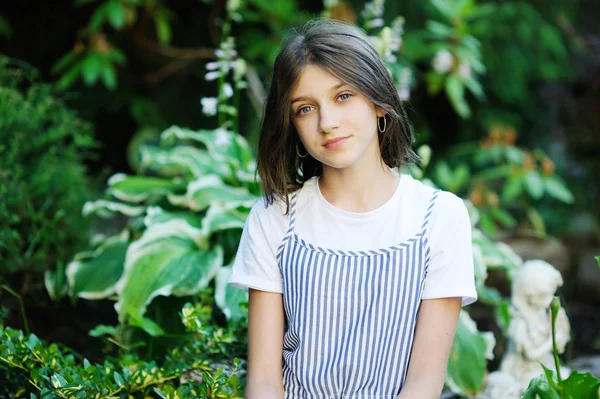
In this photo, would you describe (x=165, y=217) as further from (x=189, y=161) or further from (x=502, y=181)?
(x=502, y=181)

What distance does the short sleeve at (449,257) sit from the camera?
5.83ft

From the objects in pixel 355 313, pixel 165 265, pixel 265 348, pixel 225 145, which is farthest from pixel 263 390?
pixel 225 145

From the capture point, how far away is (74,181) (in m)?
3.14

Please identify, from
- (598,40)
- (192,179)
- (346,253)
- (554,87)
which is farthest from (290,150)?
(554,87)

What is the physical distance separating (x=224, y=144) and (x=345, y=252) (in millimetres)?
1284

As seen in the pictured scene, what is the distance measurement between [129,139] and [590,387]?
4562 millimetres

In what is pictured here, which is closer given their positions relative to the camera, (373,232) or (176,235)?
(373,232)

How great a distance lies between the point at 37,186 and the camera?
9.78 feet

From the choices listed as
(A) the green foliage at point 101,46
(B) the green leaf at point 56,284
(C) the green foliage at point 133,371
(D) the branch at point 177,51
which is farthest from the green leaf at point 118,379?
(D) the branch at point 177,51

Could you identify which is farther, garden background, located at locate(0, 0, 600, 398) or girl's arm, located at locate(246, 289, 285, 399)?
garden background, located at locate(0, 0, 600, 398)

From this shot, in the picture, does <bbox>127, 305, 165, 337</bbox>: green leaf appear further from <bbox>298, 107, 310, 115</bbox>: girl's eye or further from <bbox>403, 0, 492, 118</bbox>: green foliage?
<bbox>403, 0, 492, 118</bbox>: green foliage

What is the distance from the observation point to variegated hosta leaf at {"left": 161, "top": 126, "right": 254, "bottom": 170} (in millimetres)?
3002

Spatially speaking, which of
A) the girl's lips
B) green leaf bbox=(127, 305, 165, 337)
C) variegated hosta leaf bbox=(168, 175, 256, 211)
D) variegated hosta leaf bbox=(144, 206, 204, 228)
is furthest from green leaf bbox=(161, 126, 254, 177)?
the girl's lips

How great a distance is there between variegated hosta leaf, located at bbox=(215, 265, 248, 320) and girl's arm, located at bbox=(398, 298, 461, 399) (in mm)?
702
